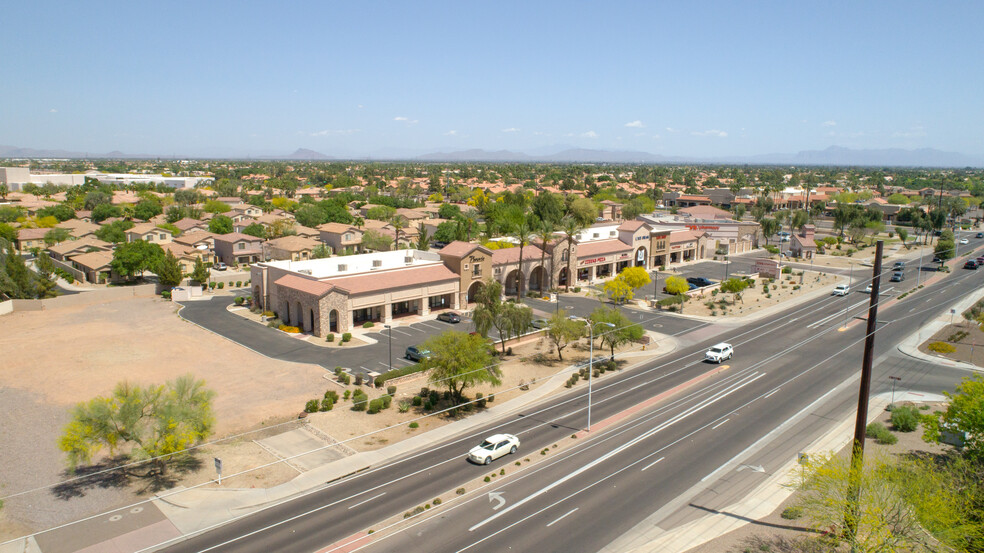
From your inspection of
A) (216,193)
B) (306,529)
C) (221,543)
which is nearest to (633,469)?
(306,529)

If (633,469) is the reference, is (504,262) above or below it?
above

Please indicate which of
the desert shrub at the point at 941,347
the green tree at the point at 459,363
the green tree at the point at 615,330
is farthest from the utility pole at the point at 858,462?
the desert shrub at the point at 941,347

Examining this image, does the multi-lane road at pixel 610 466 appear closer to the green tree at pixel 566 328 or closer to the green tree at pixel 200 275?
the green tree at pixel 566 328

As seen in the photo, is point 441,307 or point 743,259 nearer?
point 441,307

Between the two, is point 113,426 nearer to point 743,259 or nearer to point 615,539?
→ point 615,539

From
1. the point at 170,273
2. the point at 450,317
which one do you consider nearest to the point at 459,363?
the point at 450,317
